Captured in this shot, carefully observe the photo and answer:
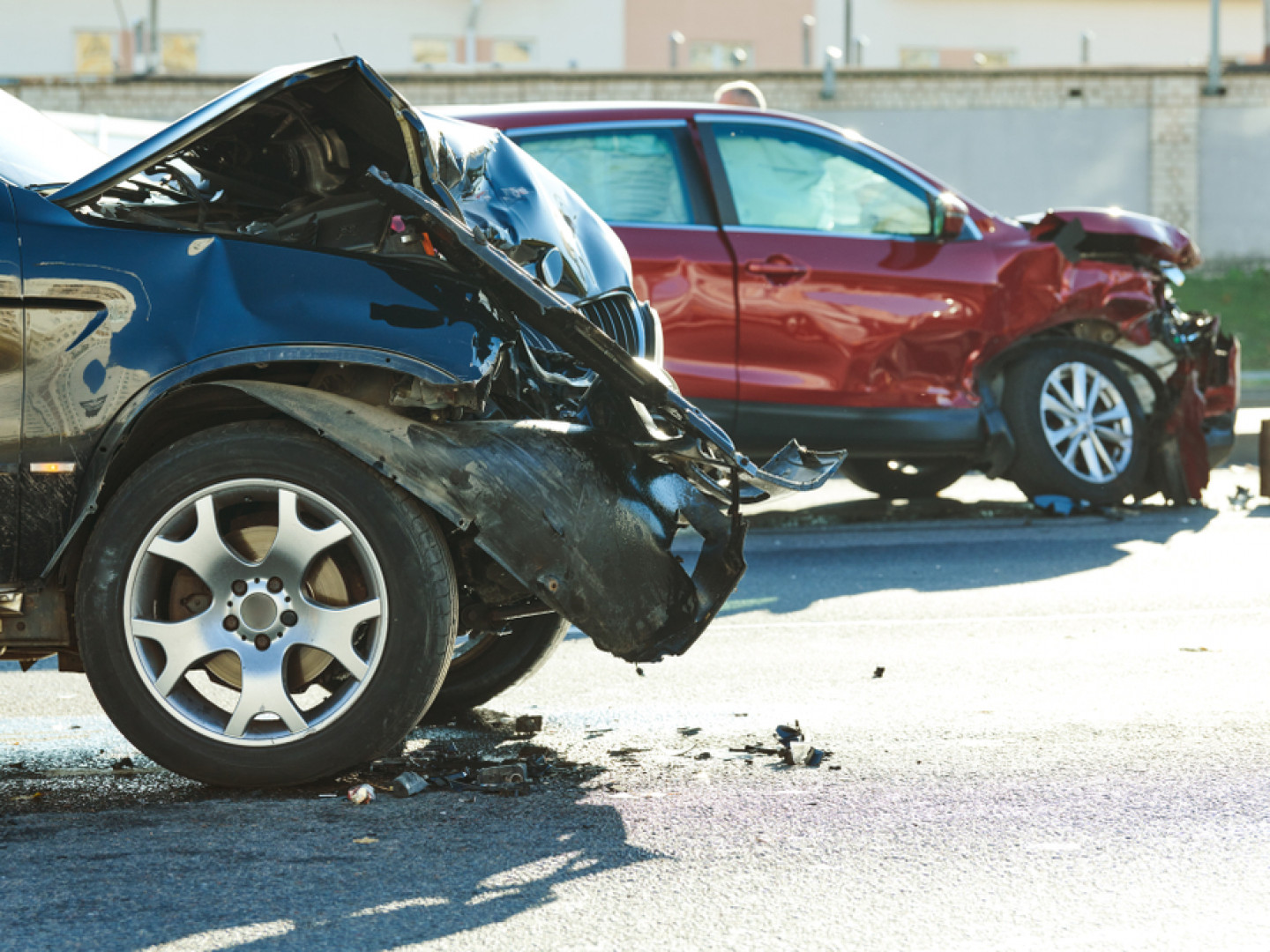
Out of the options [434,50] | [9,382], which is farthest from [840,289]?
[434,50]

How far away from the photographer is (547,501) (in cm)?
404

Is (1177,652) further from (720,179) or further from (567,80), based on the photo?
(567,80)

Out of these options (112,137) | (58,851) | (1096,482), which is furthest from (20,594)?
(112,137)

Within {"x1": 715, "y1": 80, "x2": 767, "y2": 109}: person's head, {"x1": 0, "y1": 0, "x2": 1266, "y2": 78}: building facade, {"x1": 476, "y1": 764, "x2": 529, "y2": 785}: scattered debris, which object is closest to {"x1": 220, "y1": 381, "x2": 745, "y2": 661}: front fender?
{"x1": 476, "y1": 764, "x2": 529, "y2": 785}: scattered debris

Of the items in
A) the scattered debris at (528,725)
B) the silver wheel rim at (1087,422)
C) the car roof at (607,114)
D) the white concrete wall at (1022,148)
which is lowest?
the scattered debris at (528,725)

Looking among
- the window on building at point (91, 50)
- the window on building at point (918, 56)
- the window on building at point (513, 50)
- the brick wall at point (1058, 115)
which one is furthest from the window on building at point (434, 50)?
the brick wall at point (1058, 115)

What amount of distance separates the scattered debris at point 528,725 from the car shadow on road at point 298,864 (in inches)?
20.2

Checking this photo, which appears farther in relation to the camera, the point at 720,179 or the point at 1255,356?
the point at 1255,356

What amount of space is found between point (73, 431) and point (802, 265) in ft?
16.6

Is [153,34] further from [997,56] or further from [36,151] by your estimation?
[36,151]

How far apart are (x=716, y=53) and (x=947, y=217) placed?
32116mm

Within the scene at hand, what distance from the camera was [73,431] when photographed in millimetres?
4035

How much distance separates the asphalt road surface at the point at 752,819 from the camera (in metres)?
3.19

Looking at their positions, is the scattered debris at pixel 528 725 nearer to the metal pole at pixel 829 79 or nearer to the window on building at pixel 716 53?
the metal pole at pixel 829 79
